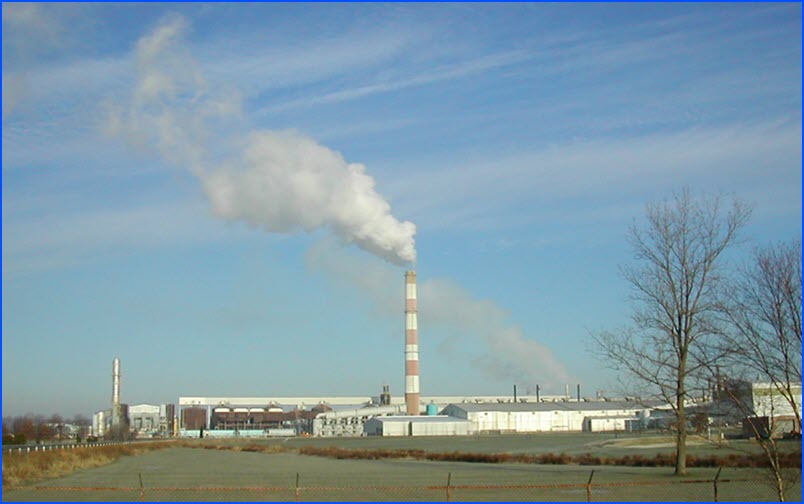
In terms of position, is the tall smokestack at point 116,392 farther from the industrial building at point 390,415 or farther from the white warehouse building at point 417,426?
the white warehouse building at point 417,426

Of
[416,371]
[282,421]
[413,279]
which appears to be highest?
[413,279]

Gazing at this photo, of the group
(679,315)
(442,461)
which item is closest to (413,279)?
(442,461)

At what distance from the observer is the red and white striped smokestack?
287 ft

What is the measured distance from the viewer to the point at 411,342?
9044 cm

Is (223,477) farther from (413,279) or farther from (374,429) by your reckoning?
(374,429)

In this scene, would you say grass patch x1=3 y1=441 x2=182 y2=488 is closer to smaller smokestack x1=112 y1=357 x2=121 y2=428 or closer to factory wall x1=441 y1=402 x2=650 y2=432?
smaller smokestack x1=112 y1=357 x2=121 y2=428

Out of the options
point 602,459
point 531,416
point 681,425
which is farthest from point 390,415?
point 681,425

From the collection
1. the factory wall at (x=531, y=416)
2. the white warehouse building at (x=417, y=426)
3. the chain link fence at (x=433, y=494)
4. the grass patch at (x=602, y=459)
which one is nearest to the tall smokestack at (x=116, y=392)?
the white warehouse building at (x=417, y=426)

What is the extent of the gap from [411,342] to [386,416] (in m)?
18.1

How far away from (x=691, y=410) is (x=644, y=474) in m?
5.42

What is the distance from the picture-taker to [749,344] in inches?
534

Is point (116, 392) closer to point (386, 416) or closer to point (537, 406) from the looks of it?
point (386, 416)

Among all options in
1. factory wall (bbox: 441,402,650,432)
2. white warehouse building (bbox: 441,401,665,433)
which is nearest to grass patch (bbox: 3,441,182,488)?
white warehouse building (bbox: 441,401,665,433)

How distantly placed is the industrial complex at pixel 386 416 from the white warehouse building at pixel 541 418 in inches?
5.2
